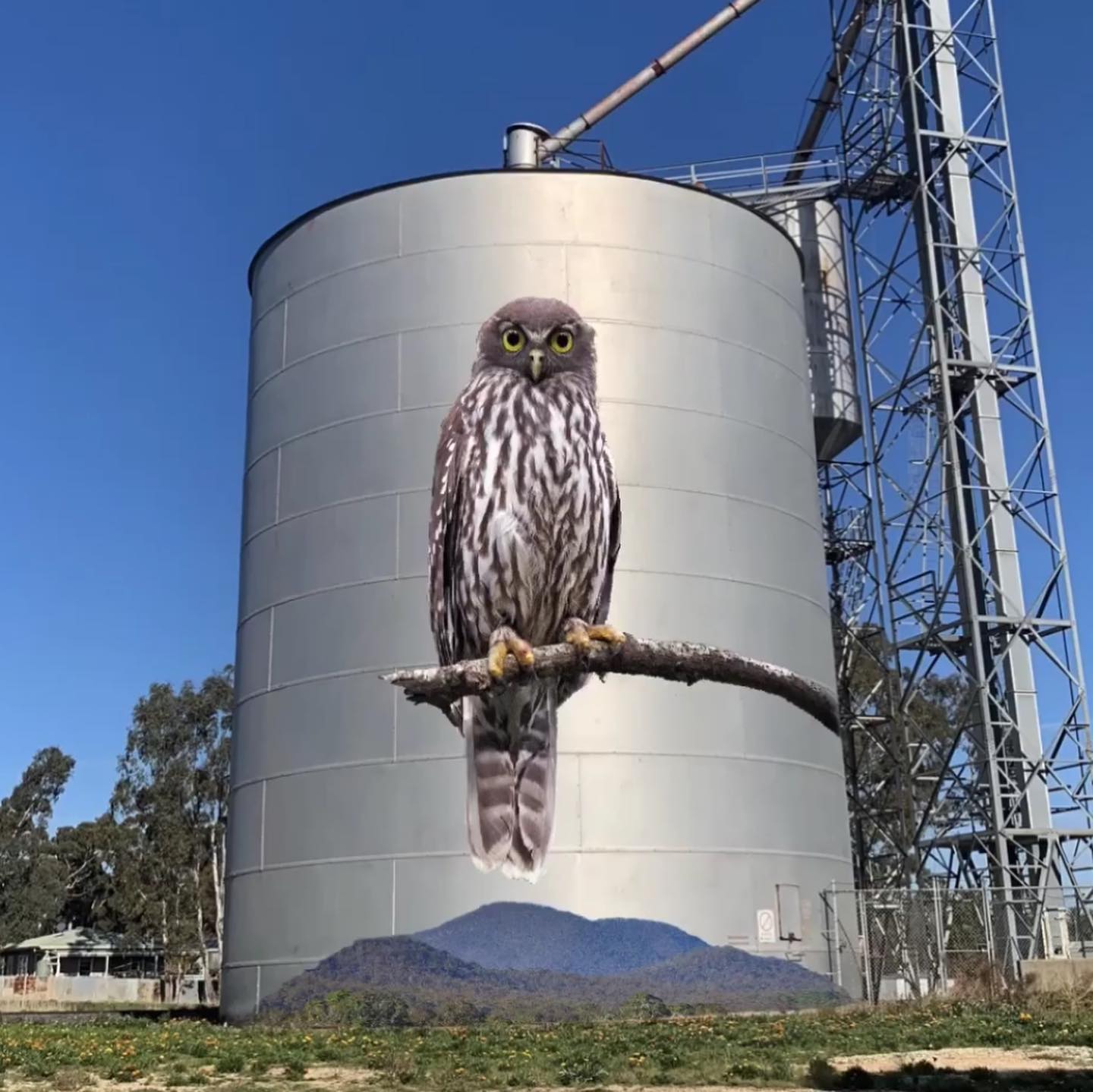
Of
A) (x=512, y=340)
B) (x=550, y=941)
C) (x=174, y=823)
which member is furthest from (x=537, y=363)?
(x=174, y=823)

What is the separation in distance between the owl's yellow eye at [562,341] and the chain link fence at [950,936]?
33.5ft

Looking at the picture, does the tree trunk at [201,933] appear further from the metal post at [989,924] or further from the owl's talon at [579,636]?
the owl's talon at [579,636]

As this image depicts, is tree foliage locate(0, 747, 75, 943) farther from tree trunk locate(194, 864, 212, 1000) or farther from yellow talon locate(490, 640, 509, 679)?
yellow talon locate(490, 640, 509, 679)

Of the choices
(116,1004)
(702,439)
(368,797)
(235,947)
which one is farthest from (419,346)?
(116,1004)

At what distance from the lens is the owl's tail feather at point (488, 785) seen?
1538 cm

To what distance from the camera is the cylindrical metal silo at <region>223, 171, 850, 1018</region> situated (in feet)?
57.8

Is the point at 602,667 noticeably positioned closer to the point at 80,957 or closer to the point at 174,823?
the point at 174,823

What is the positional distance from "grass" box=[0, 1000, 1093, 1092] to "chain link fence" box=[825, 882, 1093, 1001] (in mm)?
1430

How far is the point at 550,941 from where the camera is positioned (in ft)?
54.8

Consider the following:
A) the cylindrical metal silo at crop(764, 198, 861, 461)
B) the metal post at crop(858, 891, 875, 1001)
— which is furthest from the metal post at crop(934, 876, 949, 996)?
the cylindrical metal silo at crop(764, 198, 861, 461)

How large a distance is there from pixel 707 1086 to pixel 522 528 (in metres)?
5.54

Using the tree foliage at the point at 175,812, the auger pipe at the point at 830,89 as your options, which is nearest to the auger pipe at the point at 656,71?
the auger pipe at the point at 830,89

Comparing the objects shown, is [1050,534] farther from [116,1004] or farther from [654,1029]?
[116,1004]

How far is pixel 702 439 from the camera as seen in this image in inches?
786
